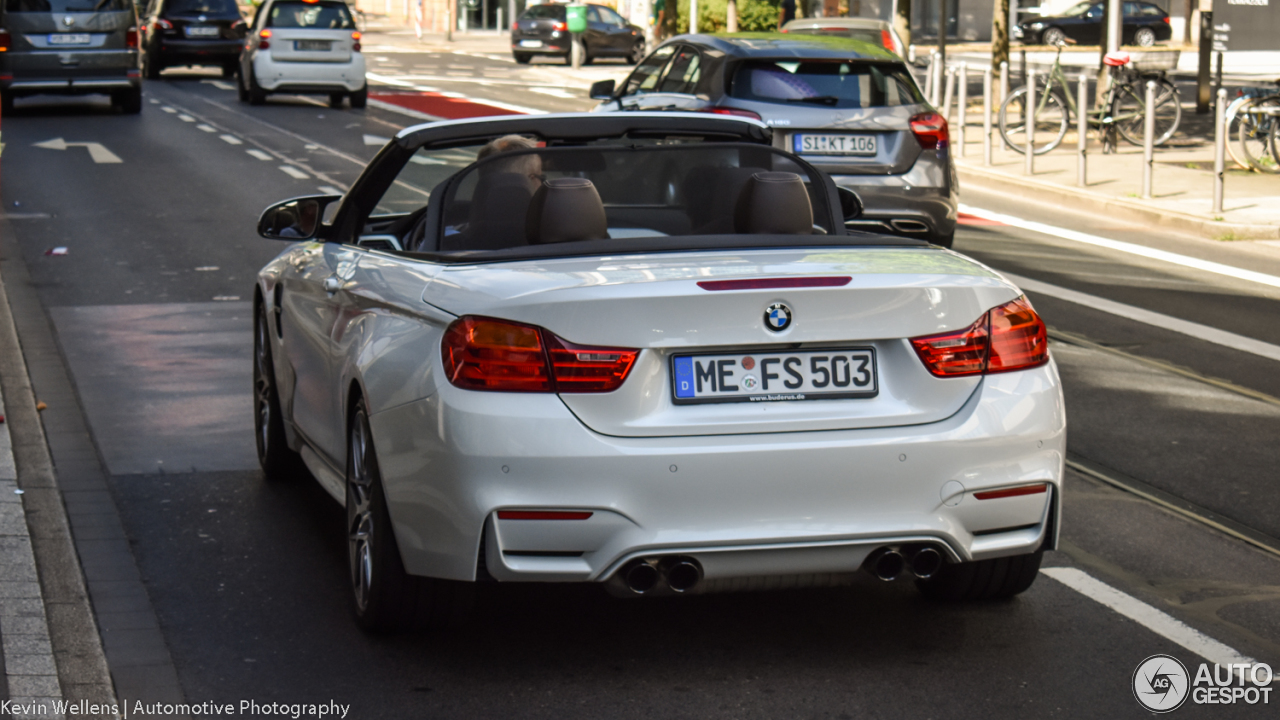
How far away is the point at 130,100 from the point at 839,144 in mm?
17423

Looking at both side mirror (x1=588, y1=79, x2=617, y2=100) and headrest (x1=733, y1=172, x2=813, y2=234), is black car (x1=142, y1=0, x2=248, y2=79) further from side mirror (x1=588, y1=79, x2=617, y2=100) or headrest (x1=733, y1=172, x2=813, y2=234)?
headrest (x1=733, y1=172, x2=813, y2=234)

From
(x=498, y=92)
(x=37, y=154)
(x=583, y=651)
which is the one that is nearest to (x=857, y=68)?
(x=583, y=651)

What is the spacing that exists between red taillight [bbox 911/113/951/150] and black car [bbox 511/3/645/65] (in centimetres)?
3647

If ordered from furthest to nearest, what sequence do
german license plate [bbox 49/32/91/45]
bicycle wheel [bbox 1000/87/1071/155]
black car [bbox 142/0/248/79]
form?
black car [bbox 142/0/248/79] → german license plate [bbox 49/32/91/45] → bicycle wheel [bbox 1000/87/1071/155]

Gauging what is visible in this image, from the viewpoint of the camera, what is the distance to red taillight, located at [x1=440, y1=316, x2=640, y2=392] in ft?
13.7

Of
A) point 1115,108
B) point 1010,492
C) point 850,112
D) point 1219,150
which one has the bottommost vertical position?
point 1010,492

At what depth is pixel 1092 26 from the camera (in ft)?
199

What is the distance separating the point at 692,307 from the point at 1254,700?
5.45 feet

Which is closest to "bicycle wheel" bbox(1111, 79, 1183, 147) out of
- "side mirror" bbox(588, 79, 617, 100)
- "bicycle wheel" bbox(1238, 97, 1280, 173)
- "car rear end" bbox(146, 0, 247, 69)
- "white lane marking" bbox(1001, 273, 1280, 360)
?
"bicycle wheel" bbox(1238, 97, 1280, 173)

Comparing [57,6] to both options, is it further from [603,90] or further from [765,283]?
[765,283]

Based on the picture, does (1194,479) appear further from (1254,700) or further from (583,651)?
(583,651)

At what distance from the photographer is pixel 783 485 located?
4.19 metres

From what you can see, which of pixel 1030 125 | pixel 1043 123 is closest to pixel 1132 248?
pixel 1030 125

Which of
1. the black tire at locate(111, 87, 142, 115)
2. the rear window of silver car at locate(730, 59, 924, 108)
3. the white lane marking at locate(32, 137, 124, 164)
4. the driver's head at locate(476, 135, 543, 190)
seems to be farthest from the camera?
the black tire at locate(111, 87, 142, 115)
